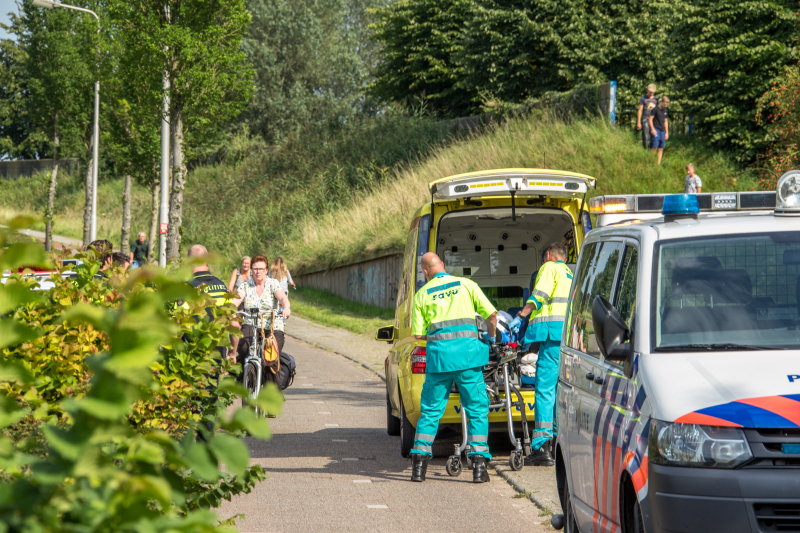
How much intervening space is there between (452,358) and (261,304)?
13.2 feet

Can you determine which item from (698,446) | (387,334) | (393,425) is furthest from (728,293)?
(393,425)

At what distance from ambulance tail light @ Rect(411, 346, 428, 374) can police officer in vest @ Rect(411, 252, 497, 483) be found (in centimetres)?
38

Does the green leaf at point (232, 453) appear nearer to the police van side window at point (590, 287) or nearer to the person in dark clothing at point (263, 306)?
the police van side window at point (590, 287)

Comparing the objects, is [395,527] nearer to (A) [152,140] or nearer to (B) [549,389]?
(B) [549,389]

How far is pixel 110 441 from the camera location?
1.53 metres

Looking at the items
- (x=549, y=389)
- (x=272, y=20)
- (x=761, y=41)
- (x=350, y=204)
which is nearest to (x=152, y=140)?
(x=350, y=204)

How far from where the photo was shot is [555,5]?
3156cm

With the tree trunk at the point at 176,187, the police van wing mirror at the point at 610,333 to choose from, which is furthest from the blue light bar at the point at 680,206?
the tree trunk at the point at 176,187

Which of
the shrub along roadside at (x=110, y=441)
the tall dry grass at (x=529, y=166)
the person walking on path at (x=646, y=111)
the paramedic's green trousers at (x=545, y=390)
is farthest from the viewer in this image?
the tall dry grass at (x=529, y=166)

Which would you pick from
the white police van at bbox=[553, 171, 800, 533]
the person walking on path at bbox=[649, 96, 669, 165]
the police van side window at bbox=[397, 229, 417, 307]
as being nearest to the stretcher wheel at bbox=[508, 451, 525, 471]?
the police van side window at bbox=[397, 229, 417, 307]

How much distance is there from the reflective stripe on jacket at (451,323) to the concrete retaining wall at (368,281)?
15.1 m

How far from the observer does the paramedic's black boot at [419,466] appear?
24.7 feet

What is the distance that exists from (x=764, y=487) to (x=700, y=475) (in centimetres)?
23

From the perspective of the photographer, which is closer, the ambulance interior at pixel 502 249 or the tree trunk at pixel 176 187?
the ambulance interior at pixel 502 249
